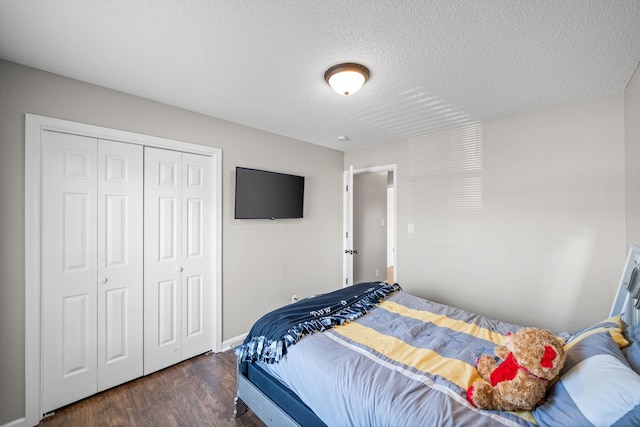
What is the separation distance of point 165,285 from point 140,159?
46.5 inches

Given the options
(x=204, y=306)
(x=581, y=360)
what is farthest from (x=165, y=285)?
(x=581, y=360)

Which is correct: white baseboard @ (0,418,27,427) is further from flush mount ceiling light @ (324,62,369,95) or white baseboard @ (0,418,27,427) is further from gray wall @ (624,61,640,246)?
gray wall @ (624,61,640,246)

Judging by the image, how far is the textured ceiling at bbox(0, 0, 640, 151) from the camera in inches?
51.7

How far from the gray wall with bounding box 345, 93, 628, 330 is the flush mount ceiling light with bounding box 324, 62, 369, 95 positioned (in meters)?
1.77

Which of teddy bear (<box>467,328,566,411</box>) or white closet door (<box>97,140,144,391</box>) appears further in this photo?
white closet door (<box>97,140,144,391</box>)

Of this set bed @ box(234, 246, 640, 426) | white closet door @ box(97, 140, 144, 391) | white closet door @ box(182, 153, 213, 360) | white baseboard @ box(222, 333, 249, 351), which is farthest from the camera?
white baseboard @ box(222, 333, 249, 351)

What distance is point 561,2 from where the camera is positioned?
4.10 ft

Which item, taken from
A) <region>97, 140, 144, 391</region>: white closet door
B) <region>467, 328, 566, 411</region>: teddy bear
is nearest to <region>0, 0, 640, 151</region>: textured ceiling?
<region>97, 140, 144, 391</region>: white closet door

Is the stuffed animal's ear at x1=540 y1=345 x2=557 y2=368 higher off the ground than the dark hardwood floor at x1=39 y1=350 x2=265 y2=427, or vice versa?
the stuffed animal's ear at x1=540 y1=345 x2=557 y2=368

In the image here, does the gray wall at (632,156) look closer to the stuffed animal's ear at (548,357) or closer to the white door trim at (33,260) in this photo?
the stuffed animal's ear at (548,357)

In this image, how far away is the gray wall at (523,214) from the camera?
2229mm

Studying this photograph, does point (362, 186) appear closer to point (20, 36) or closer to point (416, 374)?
point (416, 374)

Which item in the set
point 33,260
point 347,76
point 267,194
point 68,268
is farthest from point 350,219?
point 33,260

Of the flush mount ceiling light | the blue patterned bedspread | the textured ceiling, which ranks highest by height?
the textured ceiling
